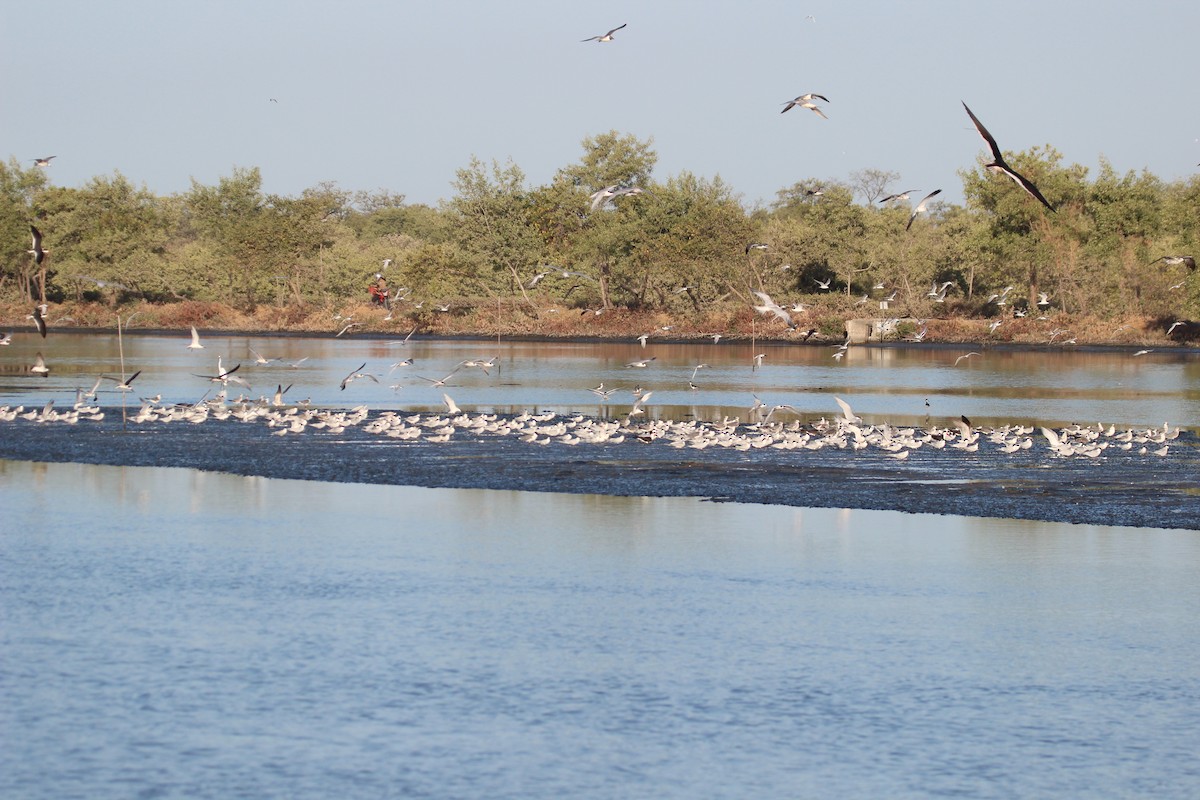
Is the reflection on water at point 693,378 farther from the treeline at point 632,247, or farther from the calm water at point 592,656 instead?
the calm water at point 592,656

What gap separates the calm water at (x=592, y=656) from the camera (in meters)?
8.62

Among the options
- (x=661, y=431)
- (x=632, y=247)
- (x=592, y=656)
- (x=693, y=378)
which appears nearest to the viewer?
(x=592, y=656)

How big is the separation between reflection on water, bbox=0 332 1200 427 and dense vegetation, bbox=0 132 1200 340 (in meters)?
5.38

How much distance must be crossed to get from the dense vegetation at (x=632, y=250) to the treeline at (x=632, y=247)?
104 mm

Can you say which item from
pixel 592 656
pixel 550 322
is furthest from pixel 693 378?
pixel 550 322

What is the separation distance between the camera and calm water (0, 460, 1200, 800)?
8.62 m

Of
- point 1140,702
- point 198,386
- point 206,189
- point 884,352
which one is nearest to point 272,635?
point 1140,702

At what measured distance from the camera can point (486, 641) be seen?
11.3m

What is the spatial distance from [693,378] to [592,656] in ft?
110

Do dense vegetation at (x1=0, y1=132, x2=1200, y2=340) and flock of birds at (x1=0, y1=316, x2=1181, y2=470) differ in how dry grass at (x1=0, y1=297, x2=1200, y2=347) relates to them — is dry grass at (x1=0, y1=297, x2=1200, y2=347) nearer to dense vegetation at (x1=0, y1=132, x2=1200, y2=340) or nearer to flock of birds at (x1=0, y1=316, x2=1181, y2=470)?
dense vegetation at (x1=0, y1=132, x2=1200, y2=340)

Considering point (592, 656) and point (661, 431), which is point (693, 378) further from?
point (592, 656)

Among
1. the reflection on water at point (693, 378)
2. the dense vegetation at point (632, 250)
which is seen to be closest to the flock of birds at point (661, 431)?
the reflection on water at point (693, 378)

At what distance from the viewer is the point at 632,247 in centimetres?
8100

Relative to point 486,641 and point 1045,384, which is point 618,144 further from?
point 486,641
